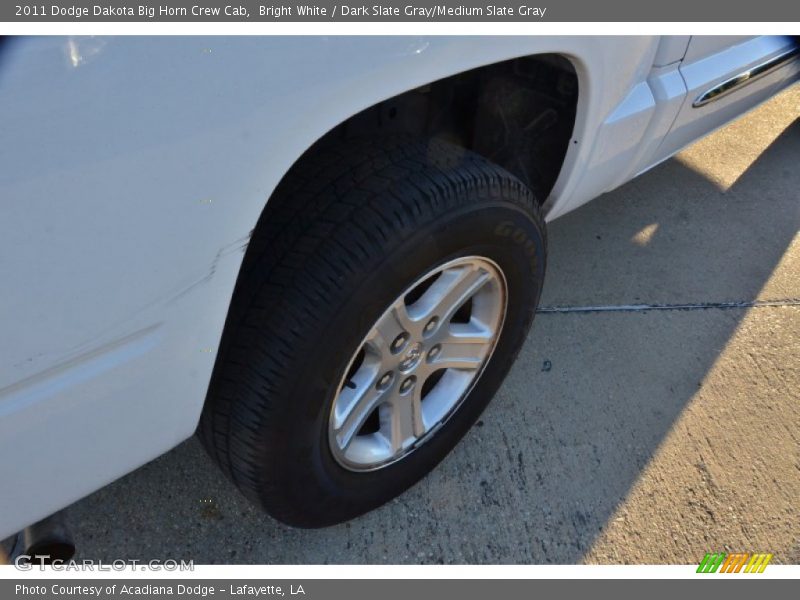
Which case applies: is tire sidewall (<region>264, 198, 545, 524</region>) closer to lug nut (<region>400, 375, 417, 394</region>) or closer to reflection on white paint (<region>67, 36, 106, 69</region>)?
lug nut (<region>400, 375, 417, 394</region>)

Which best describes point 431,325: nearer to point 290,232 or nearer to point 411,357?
point 411,357

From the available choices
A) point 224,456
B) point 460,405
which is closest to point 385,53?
point 224,456

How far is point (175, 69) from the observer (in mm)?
919

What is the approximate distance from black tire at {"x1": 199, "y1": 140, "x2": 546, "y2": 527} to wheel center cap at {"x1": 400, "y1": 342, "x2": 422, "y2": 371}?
10.3 inches

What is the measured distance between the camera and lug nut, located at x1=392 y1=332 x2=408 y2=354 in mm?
1583

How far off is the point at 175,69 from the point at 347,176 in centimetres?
52

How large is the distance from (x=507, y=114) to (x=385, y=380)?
912mm

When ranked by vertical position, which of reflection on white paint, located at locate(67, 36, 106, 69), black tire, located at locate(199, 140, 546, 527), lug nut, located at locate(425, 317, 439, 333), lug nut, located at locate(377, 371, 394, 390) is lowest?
lug nut, located at locate(377, 371, 394, 390)

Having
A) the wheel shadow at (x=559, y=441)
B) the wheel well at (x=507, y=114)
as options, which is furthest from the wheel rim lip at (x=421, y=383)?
the wheel well at (x=507, y=114)

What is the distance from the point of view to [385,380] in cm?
165

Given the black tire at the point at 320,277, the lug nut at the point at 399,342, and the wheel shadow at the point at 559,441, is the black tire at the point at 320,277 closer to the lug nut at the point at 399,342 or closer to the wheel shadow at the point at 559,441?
the lug nut at the point at 399,342

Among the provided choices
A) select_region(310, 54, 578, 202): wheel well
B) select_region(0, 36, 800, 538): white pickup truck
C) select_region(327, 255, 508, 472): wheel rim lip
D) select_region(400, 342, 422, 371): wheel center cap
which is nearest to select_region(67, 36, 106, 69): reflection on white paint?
select_region(0, 36, 800, 538): white pickup truck

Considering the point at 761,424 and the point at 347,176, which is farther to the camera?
the point at 761,424

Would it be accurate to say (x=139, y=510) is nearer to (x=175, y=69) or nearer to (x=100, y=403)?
(x=100, y=403)
